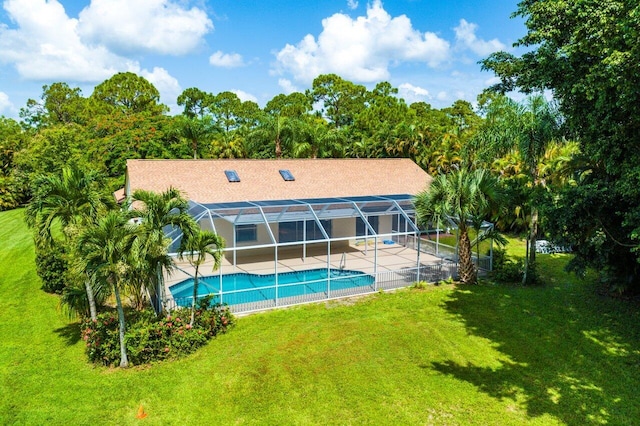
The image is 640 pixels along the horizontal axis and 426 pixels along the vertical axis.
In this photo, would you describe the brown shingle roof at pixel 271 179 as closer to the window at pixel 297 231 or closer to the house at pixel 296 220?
the house at pixel 296 220

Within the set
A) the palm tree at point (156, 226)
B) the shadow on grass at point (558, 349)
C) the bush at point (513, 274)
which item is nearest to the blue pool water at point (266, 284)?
the palm tree at point (156, 226)

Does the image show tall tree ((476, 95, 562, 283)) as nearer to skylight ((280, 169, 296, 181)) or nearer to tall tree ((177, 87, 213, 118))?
skylight ((280, 169, 296, 181))

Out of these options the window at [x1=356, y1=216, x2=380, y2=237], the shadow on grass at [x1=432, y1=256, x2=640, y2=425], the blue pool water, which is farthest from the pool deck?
the shadow on grass at [x1=432, y1=256, x2=640, y2=425]

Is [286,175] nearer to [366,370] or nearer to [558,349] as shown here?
[366,370]

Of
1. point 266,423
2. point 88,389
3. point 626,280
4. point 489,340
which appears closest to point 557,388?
point 489,340

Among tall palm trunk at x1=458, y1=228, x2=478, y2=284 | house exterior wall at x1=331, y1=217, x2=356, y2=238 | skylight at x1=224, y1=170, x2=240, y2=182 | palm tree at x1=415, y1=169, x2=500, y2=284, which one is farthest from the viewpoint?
house exterior wall at x1=331, y1=217, x2=356, y2=238

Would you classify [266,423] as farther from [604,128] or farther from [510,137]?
[510,137]
